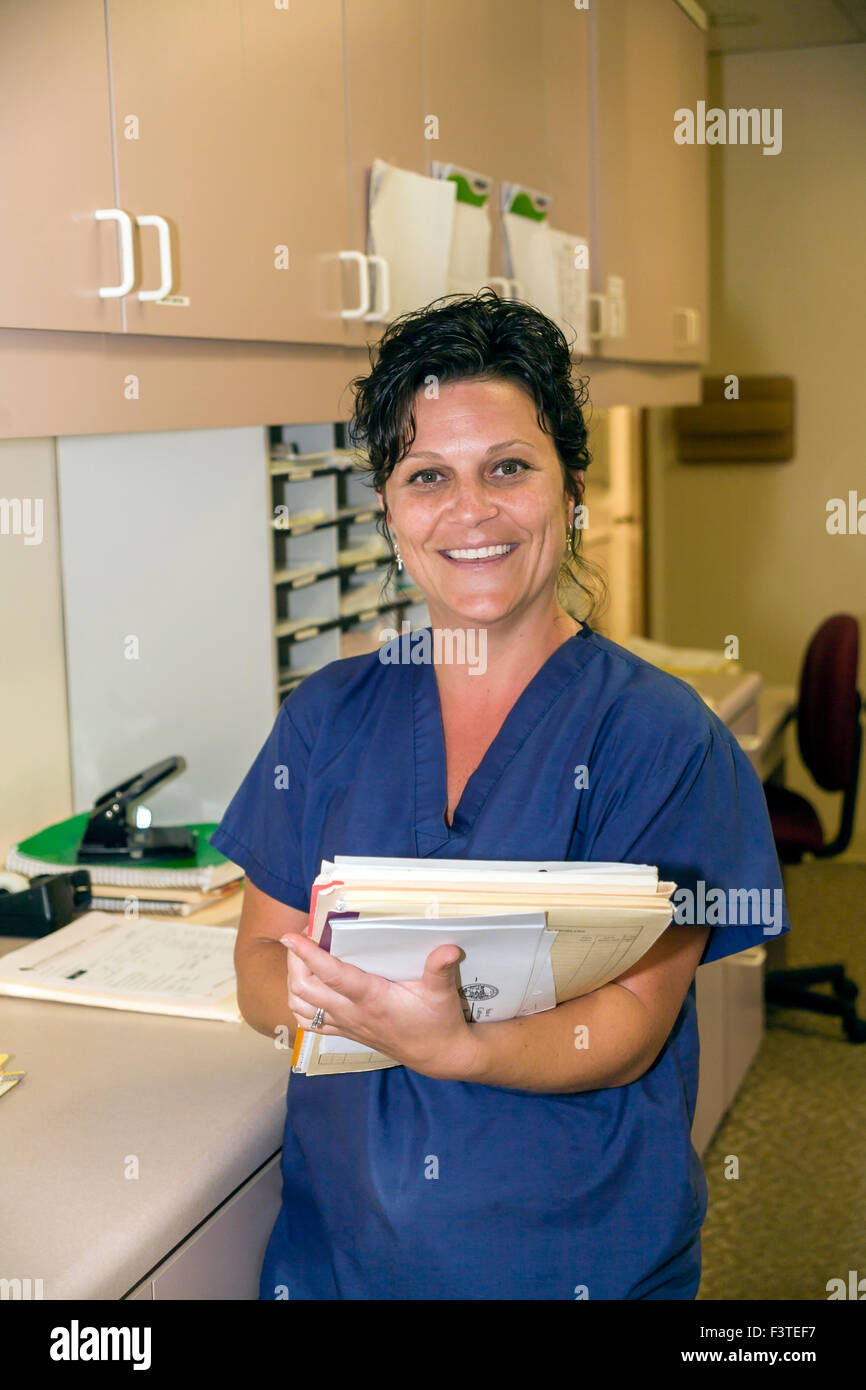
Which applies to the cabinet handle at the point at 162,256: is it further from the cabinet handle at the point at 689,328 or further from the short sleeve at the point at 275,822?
the cabinet handle at the point at 689,328

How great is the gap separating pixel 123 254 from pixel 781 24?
335cm

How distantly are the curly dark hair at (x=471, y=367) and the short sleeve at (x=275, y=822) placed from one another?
271 millimetres

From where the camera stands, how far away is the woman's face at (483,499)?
116 cm

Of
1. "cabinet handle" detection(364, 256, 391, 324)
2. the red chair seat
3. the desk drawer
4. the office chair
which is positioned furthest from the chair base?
the desk drawer

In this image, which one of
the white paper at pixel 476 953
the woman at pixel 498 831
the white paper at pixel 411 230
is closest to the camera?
the white paper at pixel 476 953

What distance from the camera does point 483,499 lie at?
116 centimetres

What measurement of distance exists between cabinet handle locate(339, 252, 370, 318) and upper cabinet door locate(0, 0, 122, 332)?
Answer: 0.46 m

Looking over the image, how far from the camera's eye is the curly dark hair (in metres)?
1.16

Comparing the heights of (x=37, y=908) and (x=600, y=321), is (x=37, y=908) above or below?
below

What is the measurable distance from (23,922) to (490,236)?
4.12ft

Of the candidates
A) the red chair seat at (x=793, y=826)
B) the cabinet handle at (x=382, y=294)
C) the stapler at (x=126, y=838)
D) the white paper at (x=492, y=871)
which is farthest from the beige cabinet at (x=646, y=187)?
the white paper at (x=492, y=871)

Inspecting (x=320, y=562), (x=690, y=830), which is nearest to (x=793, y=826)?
(x=320, y=562)

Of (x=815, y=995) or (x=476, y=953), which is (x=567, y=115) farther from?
(x=815, y=995)

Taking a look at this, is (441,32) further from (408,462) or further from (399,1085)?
(399,1085)
